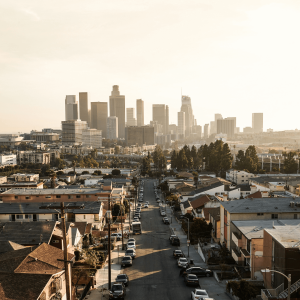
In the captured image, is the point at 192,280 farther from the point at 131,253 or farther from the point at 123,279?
the point at 131,253

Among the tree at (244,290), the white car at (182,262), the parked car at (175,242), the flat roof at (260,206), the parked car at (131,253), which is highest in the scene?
the flat roof at (260,206)

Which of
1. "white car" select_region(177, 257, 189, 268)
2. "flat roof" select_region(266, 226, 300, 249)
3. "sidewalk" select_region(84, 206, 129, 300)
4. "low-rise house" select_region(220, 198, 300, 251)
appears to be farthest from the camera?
"low-rise house" select_region(220, 198, 300, 251)

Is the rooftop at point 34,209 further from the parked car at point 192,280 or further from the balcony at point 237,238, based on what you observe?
the parked car at point 192,280

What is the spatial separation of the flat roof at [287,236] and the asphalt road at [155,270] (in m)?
7.58

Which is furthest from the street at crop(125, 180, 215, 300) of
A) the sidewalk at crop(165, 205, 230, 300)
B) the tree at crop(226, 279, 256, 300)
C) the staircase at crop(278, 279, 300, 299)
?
the staircase at crop(278, 279, 300, 299)

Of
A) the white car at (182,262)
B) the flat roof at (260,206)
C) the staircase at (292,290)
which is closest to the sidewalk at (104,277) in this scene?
the white car at (182,262)

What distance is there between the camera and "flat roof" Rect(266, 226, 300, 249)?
2202 centimetres

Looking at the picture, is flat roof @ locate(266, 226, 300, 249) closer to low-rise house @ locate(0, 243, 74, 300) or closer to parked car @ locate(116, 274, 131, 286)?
parked car @ locate(116, 274, 131, 286)

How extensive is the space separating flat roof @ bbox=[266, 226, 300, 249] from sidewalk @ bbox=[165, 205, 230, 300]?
229 inches

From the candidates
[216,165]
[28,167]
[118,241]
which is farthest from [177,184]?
[28,167]

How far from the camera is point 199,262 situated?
33.7m

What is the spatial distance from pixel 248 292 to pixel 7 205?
125 ft

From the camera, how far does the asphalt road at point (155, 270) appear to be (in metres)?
25.7

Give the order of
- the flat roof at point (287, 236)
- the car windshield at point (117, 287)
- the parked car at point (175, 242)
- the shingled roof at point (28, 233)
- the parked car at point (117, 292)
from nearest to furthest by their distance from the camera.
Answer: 1. the flat roof at point (287, 236)
2. the parked car at point (117, 292)
3. the car windshield at point (117, 287)
4. the shingled roof at point (28, 233)
5. the parked car at point (175, 242)
